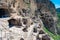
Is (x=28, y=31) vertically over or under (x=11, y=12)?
under

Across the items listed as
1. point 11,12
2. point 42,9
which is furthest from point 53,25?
point 11,12

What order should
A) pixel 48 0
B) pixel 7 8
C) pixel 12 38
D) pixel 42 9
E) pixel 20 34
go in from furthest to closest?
pixel 48 0, pixel 42 9, pixel 7 8, pixel 20 34, pixel 12 38

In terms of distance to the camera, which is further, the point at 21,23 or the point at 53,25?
the point at 53,25

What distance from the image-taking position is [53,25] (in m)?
51.9

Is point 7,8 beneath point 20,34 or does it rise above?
above

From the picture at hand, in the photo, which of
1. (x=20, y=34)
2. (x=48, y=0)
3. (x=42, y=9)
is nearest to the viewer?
(x=20, y=34)

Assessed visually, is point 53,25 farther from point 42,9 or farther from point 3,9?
point 3,9

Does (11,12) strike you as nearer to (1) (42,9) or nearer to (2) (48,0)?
(1) (42,9)

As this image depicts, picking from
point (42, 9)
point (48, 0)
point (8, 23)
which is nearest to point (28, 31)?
point (8, 23)

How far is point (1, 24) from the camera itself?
15.5m

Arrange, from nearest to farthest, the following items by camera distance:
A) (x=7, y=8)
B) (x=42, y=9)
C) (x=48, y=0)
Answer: (x=7, y=8) < (x=42, y=9) < (x=48, y=0)

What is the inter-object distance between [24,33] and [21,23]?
1170mm

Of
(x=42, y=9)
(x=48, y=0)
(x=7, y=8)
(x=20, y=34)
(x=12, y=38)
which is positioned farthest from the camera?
(x=48, y=0)

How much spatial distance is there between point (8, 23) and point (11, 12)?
1.70 meters
